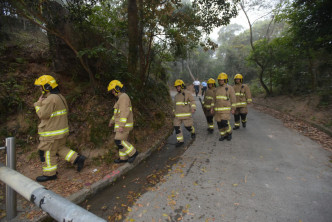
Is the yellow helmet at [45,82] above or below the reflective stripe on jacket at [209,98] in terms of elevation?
above

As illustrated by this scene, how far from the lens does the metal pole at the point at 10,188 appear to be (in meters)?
2.25

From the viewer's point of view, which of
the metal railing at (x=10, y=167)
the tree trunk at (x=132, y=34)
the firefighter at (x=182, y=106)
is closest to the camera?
the metal railing at (x=10, y=167)

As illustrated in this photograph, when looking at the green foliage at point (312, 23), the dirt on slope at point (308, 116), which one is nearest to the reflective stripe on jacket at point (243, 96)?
the dirt on slope at point (308, 116)

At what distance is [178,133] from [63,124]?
319 cm

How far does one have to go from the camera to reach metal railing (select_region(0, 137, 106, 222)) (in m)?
1.20

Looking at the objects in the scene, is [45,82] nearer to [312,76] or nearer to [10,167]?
[10,167]

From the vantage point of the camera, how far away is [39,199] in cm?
156

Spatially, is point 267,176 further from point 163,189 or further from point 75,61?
point 75,61

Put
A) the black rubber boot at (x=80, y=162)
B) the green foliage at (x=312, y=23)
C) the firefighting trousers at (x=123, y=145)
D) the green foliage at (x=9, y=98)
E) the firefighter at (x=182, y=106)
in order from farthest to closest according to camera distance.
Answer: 1. the green foliage at (x=312, y=23)
2. the firefighter at (x=182, y=106)
3. the green foliage at (x=9, y=98)
4. the firefighting trousers at (x=123, y=145)
5. the black rubber boot at (x=80, y=162)

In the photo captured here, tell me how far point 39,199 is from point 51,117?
7.73 feet

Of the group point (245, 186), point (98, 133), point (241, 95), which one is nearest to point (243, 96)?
point (241, 95)

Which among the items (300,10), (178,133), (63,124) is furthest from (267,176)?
(300,10)

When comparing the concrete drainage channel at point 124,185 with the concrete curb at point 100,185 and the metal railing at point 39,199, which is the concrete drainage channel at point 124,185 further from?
the metal railing at point 39,199

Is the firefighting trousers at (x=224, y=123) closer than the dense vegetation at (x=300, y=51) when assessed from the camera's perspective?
Yes
